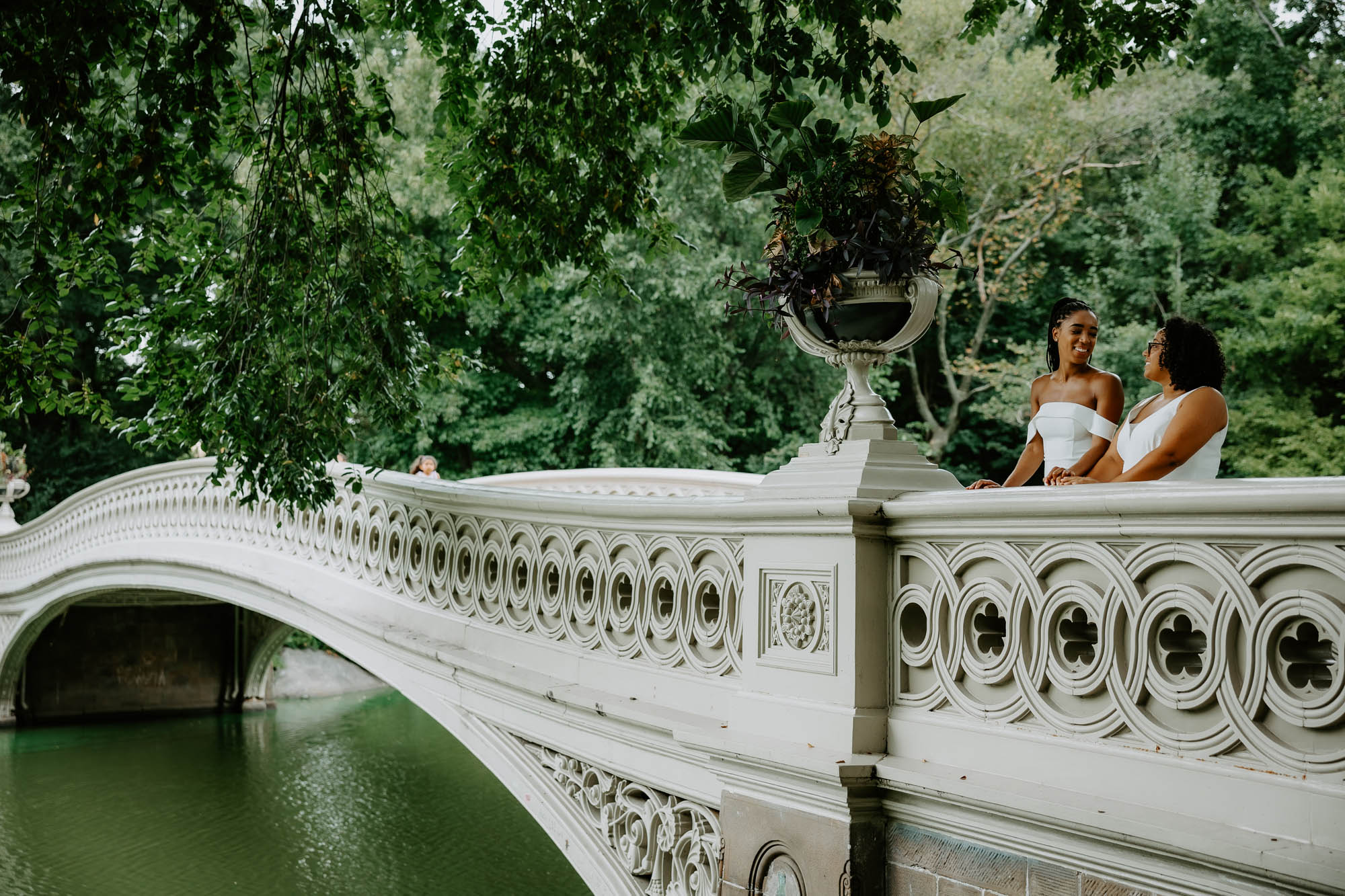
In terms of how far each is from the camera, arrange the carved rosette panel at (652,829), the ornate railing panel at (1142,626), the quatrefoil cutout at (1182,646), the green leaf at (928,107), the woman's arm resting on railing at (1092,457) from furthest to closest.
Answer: the carved rosette panel at (652,829) → the woman's arm resting on railing at (1092,457) → the green leaf at (928,107) → the quatrefoil cutout at (1182,646) → the ornate railing panel at (1142,626)

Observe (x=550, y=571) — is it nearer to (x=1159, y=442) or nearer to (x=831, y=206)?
(x=831, y=206)

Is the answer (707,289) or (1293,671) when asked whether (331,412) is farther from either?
(707,289)

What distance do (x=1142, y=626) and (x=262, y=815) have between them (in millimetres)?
10966

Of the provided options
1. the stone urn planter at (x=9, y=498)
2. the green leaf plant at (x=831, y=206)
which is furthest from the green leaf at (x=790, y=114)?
the stone urn planter at (x=9, y=498)

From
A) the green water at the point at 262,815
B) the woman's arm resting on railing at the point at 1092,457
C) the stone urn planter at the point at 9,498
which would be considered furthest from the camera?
the stone urn planter at the point at 9,498

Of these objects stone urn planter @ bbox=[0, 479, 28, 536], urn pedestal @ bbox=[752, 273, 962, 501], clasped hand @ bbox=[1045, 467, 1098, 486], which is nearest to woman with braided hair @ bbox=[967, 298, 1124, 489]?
clasped hand @ bbox=[1045, 467, 1098, 486]

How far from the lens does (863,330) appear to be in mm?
3613

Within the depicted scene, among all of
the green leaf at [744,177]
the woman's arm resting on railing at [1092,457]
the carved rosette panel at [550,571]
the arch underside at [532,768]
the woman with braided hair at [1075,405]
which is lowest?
the arch underside at [532,768]

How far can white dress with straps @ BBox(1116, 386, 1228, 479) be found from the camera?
10.8 feet

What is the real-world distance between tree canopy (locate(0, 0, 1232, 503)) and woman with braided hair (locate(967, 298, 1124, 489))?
1.49 meters

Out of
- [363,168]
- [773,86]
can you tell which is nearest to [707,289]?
[363,168]

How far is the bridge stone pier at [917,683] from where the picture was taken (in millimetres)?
2475

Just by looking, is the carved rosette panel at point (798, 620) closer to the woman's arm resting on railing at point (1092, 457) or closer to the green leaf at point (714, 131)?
the woman's arm resting on railing at point (1092, 457)

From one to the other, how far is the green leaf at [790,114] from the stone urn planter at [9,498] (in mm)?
18678
